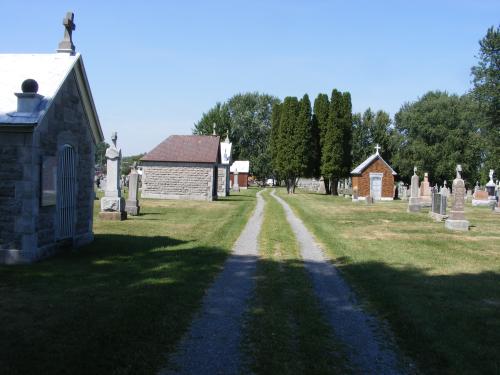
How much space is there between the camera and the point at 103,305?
677cm

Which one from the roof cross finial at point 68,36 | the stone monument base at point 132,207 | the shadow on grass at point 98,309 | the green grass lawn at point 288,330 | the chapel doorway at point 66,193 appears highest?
the roof cross finial at point 68,36

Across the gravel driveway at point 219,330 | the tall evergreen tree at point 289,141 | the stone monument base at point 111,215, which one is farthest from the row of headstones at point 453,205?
the tall evergreen tree at point 289,141

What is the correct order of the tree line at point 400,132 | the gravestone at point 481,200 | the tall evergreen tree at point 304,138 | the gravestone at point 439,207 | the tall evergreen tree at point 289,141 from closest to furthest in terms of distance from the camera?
1. the gravestone at point 439,207
2. the tree line at point 400,132
3. the gravestone at point 481,200
4. the tall evergreen tree at point 304,138
5. the tall evergreen tree at point 289,141

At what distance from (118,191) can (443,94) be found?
62228 millimetres

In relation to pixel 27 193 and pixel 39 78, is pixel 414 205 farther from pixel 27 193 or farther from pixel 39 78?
pixel 27 193

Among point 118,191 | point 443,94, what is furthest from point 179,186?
point 443,94

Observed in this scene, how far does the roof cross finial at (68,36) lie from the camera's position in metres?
12.1

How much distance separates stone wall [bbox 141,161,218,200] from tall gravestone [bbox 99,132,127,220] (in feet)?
58.4

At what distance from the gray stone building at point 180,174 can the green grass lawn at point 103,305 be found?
82.1 ft

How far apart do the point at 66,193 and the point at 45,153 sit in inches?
55.8

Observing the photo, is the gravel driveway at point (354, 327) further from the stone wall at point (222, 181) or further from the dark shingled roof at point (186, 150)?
the stone wall at point (222, 181)

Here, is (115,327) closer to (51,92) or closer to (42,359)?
(42,359)

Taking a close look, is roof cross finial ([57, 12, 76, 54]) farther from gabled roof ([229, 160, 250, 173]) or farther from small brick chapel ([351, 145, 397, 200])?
gabled roof ([229, 160, 250, 173])

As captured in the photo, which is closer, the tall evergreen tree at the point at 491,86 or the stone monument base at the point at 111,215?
the stone monument base at the point at 111,215
